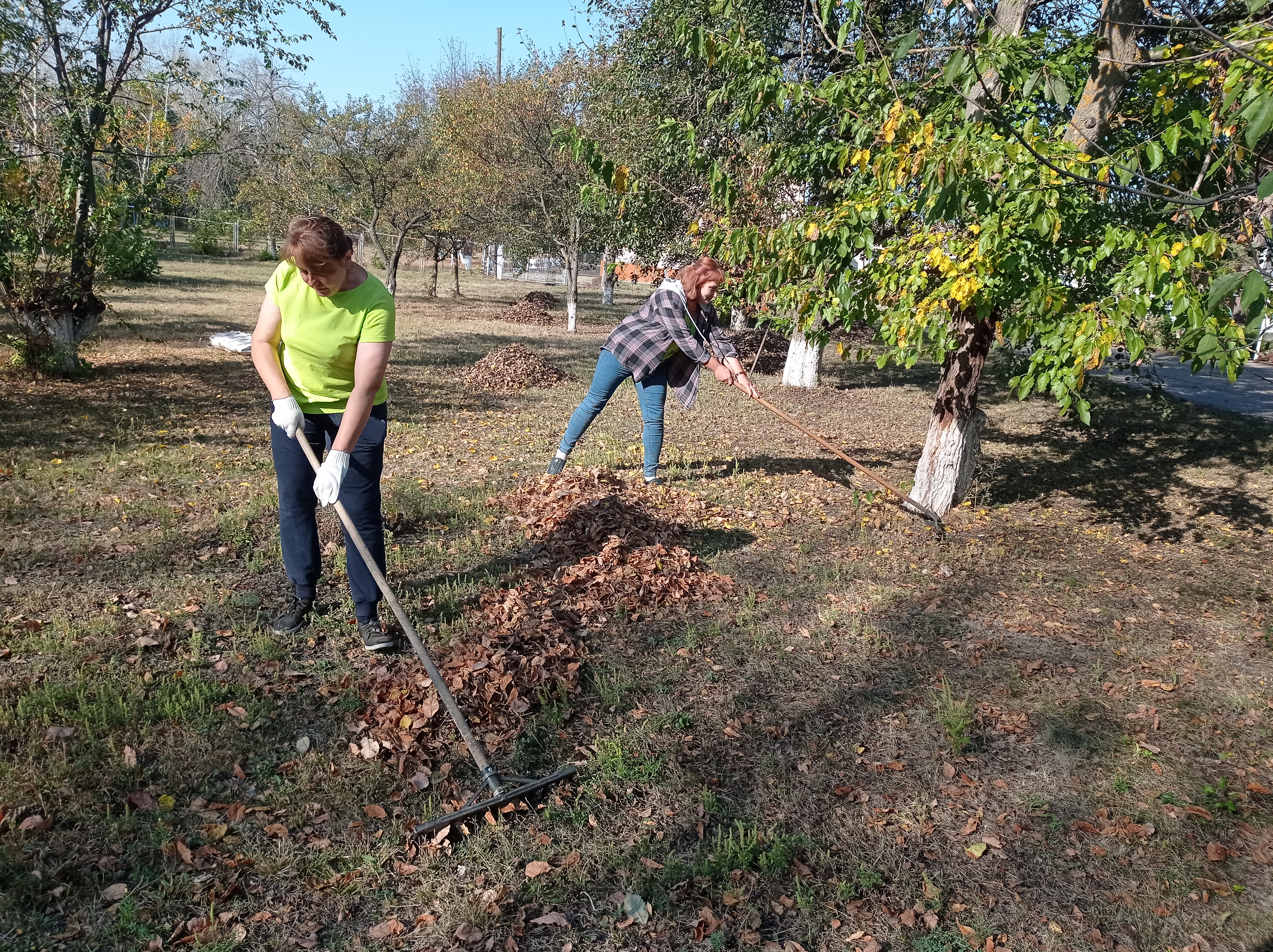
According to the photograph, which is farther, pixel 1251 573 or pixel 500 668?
pixel 1251 573

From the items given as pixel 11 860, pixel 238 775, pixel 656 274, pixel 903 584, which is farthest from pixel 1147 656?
pixel 656 274

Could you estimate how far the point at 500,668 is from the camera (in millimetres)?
3545

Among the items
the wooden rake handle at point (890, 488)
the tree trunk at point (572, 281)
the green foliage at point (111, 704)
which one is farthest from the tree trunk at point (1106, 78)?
the tree trunk at point (572, 281)

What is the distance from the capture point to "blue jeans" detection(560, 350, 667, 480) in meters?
6.21

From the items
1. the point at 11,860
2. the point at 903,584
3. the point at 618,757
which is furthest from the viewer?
the point at 903,584

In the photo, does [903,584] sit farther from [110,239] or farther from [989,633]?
[110,239]

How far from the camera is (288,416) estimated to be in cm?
349

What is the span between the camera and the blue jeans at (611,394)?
6.21 meters

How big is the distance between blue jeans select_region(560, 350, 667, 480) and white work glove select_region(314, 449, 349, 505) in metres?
2.93

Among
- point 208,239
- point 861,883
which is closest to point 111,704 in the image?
point 861,883

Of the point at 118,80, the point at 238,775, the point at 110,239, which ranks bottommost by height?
the point at 238,775

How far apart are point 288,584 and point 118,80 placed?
8411mm

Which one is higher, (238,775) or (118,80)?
(118,80)

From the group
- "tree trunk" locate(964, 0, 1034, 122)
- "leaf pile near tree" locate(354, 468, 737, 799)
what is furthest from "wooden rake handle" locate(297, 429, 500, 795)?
"tree trunk" locate(964, 0, 1034, 122)
